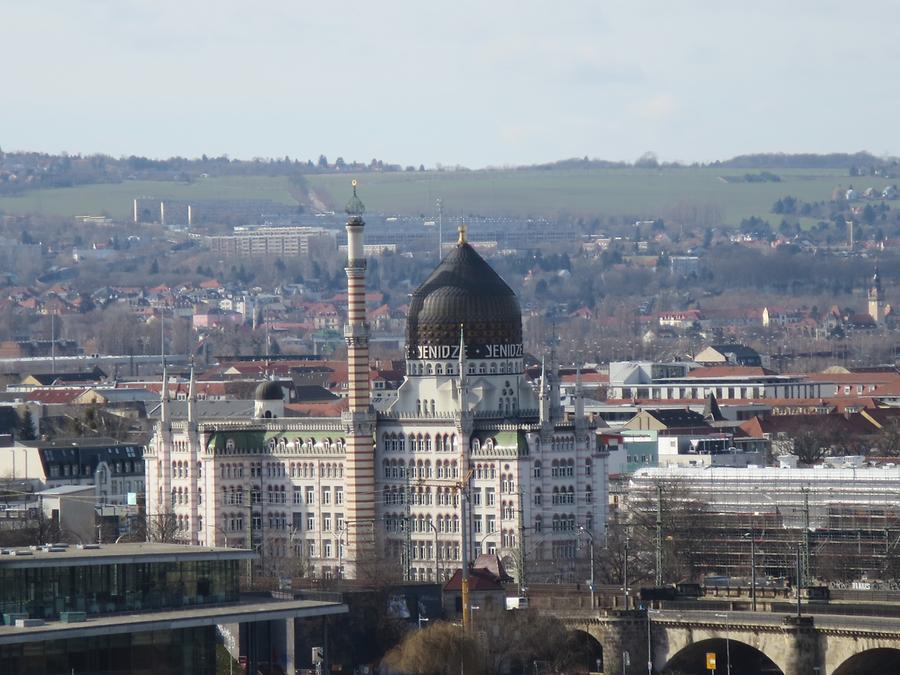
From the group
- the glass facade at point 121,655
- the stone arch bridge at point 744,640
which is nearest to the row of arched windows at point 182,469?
the stone arch bridge at point 744,640

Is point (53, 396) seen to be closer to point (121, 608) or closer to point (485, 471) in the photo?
point (485, 471)

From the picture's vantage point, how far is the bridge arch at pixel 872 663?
2714 inches

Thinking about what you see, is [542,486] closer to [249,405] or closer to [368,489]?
[368,489]

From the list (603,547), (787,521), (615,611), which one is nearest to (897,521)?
(787,521)

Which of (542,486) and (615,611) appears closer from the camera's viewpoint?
(615,611)

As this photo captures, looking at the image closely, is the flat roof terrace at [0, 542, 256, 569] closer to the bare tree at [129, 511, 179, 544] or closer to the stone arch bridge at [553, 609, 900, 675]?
the stone arch bridge at [553, 609, 900, 675]

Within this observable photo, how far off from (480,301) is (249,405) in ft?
79.1

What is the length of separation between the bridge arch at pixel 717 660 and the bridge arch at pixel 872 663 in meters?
2.92

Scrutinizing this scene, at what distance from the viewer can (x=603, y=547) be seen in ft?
292

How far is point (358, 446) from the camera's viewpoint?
92.8m

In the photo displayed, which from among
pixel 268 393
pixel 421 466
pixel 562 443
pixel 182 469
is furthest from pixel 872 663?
pixel 268 393

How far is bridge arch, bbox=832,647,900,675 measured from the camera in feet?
226

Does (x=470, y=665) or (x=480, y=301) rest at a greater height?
(x=480, y=301)

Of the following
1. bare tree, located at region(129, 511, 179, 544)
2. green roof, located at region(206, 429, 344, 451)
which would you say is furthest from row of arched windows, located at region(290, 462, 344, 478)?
bare tree, located at region(129, 511, 179, 544)
